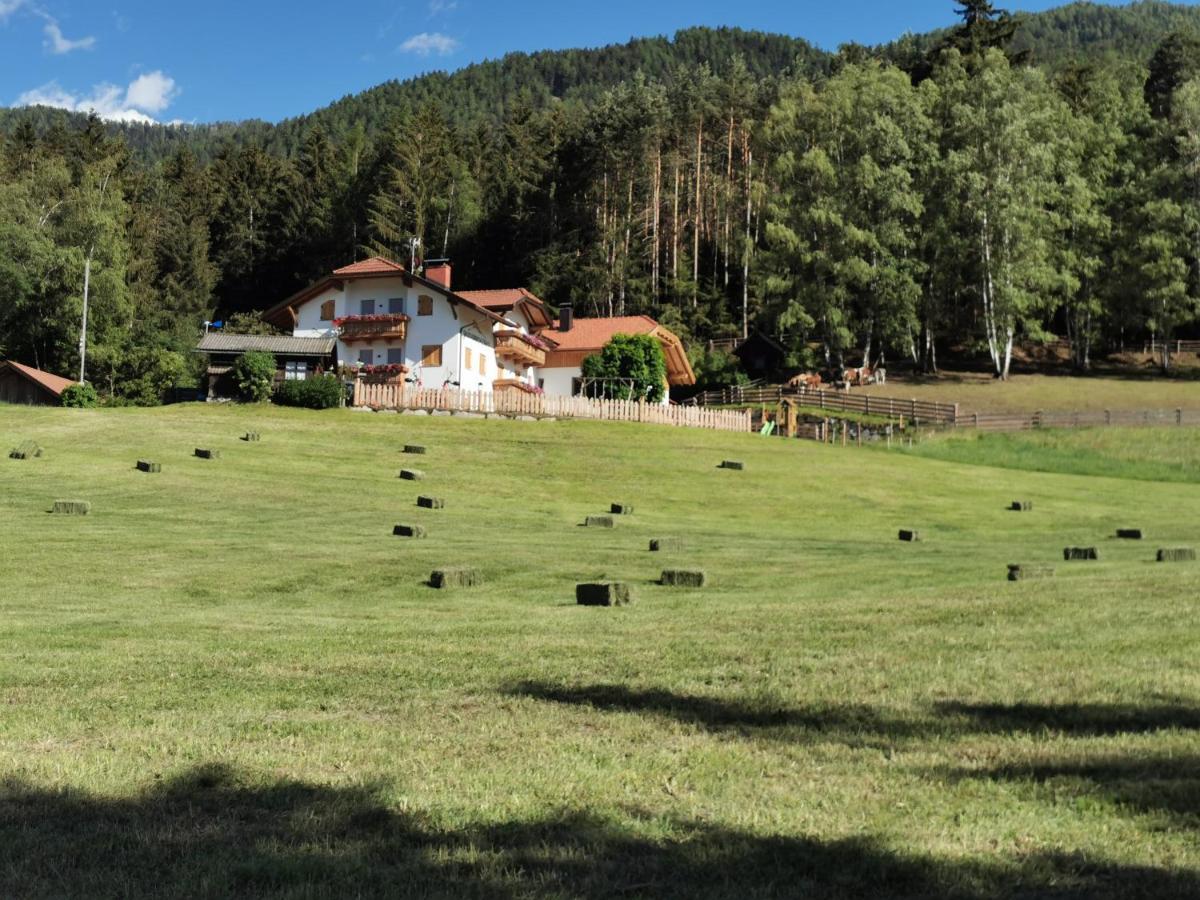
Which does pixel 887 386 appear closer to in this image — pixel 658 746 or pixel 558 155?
pixel 558 155

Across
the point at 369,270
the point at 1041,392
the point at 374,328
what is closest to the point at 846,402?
the point at 1041,392

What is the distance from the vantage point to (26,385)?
65.3 meters

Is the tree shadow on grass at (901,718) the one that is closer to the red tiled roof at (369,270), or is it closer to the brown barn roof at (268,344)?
the brown barn roof at (268,344)

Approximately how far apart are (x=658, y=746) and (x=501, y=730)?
3.85 feet

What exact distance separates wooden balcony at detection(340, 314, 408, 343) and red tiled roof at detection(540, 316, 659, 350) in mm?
14549

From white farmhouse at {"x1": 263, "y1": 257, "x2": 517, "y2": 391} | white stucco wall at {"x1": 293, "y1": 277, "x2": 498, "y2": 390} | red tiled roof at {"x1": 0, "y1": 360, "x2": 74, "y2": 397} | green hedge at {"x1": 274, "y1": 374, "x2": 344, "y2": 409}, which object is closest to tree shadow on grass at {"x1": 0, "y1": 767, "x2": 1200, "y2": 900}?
green hedge at {"x1": 274, "y1": 374, "x2": 344, "y2": 409}

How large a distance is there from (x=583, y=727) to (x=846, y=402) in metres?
63.4

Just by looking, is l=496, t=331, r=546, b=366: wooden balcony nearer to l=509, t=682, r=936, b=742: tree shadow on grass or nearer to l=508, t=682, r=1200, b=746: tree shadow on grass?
l=509, t=682, r=936, b=742: tree shadow on grass

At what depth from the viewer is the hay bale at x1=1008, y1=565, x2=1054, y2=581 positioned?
17844 millimetres

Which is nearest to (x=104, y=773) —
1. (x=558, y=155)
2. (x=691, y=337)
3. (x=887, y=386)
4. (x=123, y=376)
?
(x=123, y=376)

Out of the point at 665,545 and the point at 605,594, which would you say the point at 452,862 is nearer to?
the point at 605,594

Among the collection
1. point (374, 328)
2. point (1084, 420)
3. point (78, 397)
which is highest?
point (374, 328)

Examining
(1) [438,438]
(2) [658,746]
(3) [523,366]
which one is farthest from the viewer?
(3) [523,366]

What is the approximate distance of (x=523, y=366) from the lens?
249 ft
